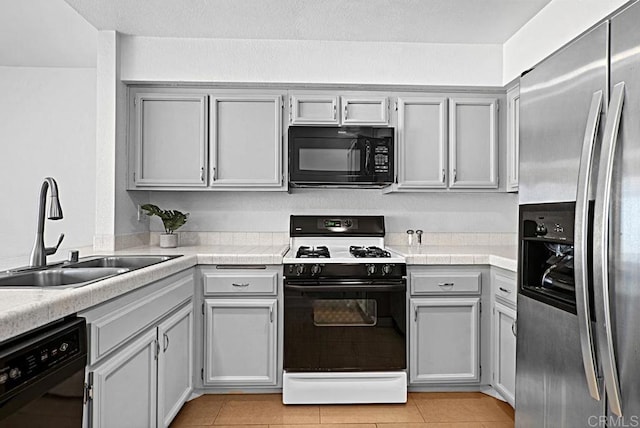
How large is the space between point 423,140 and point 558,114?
1600 mm

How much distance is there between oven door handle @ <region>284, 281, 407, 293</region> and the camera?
269 centimetres

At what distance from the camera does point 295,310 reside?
2713 millimetres

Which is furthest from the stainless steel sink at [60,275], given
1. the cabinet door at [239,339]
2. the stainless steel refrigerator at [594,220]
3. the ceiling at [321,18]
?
the stainless steel refrigerator at [594,220]

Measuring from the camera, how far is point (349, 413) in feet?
8.63

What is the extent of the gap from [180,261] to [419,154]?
173 cm

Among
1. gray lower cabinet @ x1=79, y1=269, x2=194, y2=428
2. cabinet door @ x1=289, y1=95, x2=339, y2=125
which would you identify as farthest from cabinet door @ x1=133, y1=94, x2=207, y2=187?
gray lower cabinet @ x1=79, y1=269, x2=194, y2=428

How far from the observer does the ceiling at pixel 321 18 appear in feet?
8.58

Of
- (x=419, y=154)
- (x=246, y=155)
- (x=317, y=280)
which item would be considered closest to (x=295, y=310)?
(x=317, y=280)

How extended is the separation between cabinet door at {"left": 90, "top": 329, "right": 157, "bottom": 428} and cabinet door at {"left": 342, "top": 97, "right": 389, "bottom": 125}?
1876mm

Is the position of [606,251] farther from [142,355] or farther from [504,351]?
[142,355]

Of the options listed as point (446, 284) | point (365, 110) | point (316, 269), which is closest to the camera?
point (316, 269)

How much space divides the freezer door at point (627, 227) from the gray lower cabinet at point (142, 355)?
5.14 feet
